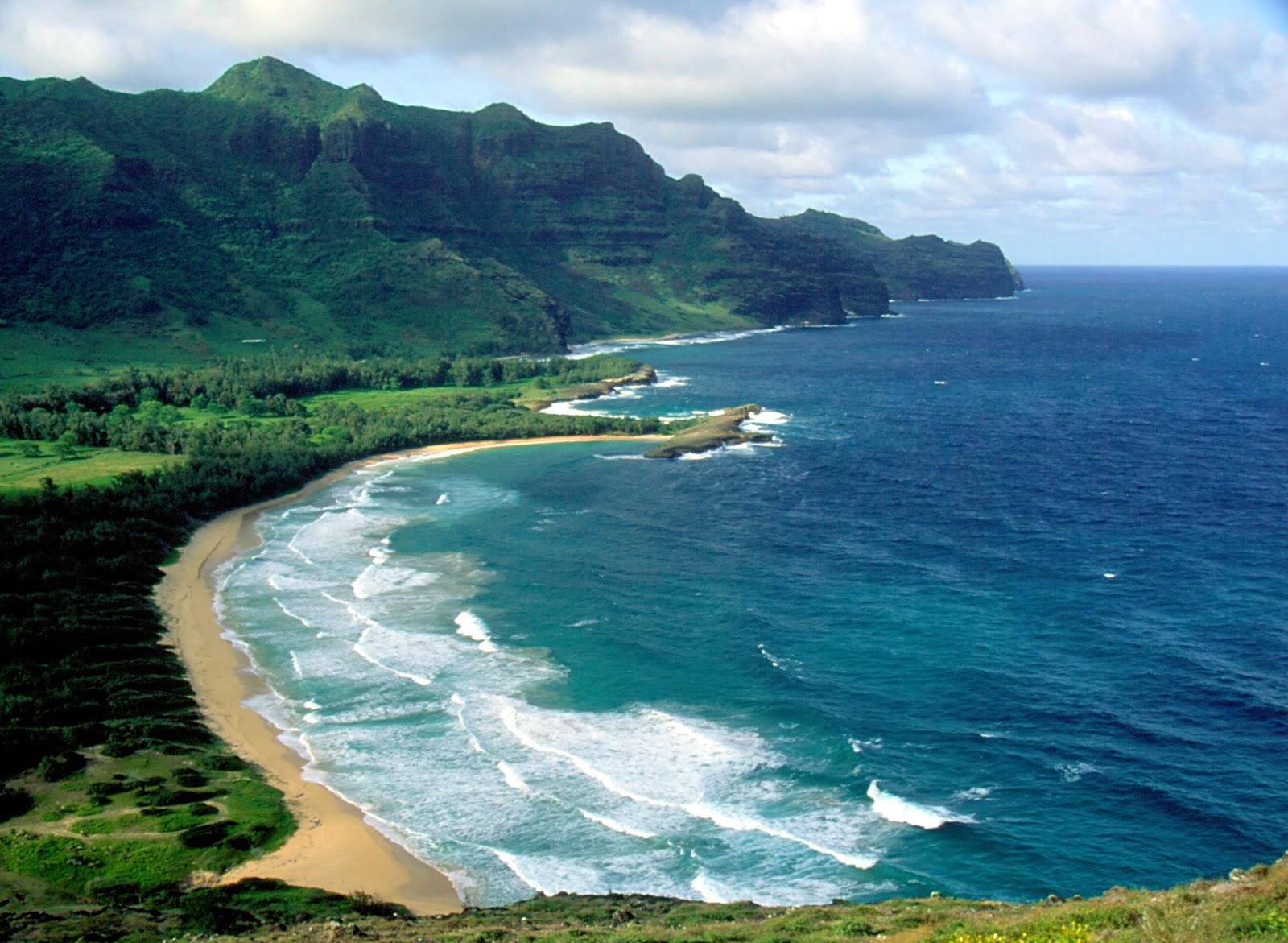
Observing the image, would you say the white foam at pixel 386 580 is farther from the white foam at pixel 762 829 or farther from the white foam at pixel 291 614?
the white foam at pixel 762 829

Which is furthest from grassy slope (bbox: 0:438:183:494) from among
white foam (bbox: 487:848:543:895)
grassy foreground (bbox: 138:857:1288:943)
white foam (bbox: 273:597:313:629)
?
grassy foreground (bbox: 138:857:1288:943)

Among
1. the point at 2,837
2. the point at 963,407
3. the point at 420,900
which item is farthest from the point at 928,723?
the point at 963,407

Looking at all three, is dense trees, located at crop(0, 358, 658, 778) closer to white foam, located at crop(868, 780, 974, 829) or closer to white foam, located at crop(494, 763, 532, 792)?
white foam, located at crop(494, 763, 532, 792)

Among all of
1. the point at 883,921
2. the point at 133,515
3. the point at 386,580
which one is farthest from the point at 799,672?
the point at 133,515

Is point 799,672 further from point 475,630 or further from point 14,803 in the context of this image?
point 14,803

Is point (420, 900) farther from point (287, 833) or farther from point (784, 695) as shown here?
point (784, 695)

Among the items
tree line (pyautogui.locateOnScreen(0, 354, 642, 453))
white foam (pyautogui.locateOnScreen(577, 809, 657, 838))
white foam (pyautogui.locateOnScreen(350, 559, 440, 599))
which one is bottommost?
white foam (pyautogui.locateOnScreen(577, 809, 657, 838))
